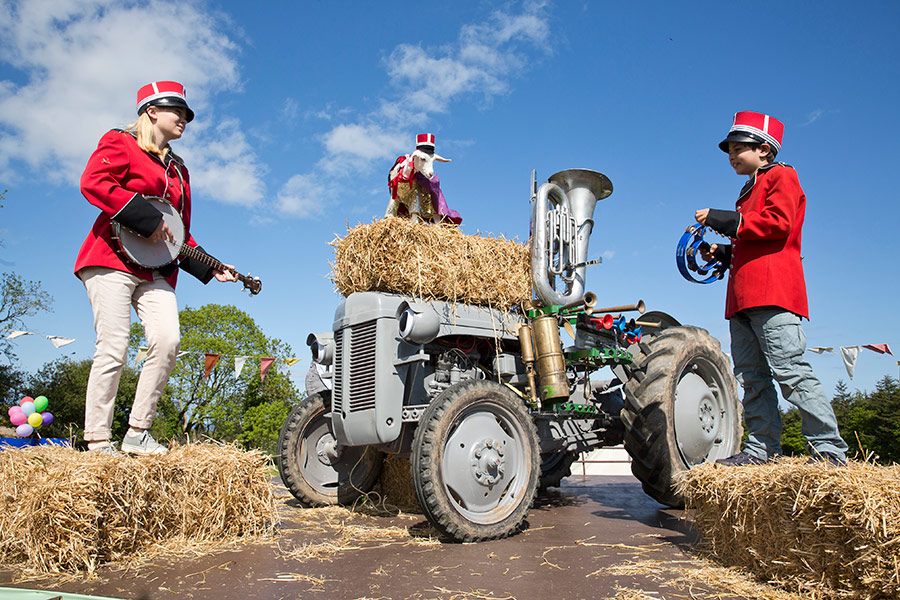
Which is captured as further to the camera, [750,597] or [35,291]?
[35,291]

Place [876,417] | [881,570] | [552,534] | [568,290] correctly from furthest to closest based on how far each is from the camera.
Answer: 1. [876,417]
2. [568,290]
3. [552,534]
4. [881,570]

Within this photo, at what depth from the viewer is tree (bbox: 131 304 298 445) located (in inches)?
925

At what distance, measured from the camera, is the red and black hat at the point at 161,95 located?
3.68 metres

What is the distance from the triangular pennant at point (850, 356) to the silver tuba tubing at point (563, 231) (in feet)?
19.0

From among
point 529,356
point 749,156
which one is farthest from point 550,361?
point 749,156

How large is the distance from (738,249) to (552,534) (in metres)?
2.09

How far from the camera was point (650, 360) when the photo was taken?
4.75 metres

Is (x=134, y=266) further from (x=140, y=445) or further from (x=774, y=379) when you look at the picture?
(x=774, y=379)

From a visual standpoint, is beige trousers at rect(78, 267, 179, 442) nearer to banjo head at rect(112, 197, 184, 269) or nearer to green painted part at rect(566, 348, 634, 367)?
banjo head at rect(112, 197, 184, 269)

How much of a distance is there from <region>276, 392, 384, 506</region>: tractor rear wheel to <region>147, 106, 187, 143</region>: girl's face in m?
2.32

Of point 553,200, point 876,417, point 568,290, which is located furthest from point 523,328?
point 876,417

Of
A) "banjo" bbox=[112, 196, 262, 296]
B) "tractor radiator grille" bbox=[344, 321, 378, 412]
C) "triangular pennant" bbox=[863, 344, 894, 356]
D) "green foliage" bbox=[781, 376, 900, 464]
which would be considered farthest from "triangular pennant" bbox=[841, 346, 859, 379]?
"banjo" bbox=[112, 196, 262, 296]

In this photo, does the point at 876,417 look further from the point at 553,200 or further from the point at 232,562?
the point at 232,562

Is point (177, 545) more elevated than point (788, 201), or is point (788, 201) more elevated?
point (788, 201)
